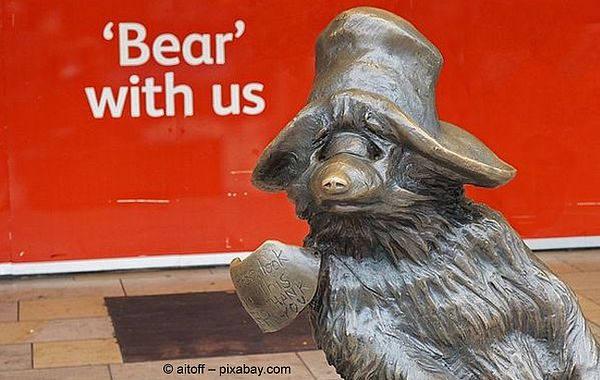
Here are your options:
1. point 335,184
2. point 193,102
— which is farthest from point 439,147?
point 193,102

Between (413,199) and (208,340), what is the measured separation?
4.18m

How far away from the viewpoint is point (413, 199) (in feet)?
6.94

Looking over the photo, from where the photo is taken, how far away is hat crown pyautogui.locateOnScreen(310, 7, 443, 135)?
210cm

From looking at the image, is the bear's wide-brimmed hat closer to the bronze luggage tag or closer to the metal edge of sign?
the bronze luggage tag

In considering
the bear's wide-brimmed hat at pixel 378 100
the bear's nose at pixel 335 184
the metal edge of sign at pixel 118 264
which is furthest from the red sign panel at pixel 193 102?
the bear's nose at pixel 335 184

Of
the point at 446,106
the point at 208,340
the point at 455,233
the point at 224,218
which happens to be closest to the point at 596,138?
the point at 446,106

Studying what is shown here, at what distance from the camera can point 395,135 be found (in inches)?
80.6

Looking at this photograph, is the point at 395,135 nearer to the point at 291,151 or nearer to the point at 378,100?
the point at 378,100

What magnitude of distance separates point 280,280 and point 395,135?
1.12ft

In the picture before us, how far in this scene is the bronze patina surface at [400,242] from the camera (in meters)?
2.08

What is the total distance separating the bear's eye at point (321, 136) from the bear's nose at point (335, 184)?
11cm

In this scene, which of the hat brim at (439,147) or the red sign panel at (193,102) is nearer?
the hat brim at (439,147)

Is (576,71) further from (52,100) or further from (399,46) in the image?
(399,46)

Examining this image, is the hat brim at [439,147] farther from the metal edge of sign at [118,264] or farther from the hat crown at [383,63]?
the metal edge of sign at [118,264]
